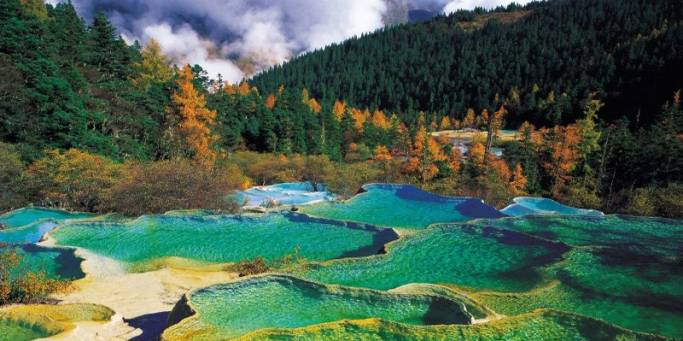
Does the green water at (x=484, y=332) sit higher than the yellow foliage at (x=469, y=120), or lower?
lower

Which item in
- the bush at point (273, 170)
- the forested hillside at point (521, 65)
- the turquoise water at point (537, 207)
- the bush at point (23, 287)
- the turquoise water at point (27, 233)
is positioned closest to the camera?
the bush at point (23, 287)

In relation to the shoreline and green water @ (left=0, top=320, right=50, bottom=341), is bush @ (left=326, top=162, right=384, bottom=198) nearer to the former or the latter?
the shoreline

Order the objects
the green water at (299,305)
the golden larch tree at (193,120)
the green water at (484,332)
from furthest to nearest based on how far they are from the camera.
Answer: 1. the golden larch tree at (193,120)
2. the green water at (299,305)
3. the green water at (484,332)

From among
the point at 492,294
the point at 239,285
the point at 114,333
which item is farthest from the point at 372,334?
the point at 114,333

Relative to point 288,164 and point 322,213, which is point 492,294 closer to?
point 322,213

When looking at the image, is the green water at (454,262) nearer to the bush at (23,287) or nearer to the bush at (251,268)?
the bush at (251,268)

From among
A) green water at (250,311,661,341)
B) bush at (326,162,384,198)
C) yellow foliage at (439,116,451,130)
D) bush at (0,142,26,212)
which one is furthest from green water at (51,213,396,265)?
yellow foliage at (439,116,451,130)

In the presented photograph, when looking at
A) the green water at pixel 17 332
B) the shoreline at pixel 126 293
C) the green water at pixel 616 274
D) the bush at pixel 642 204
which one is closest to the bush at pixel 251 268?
the shoreline at pixel 126 293

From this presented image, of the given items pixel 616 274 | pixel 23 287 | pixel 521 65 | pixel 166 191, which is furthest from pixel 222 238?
pixel 521 65
